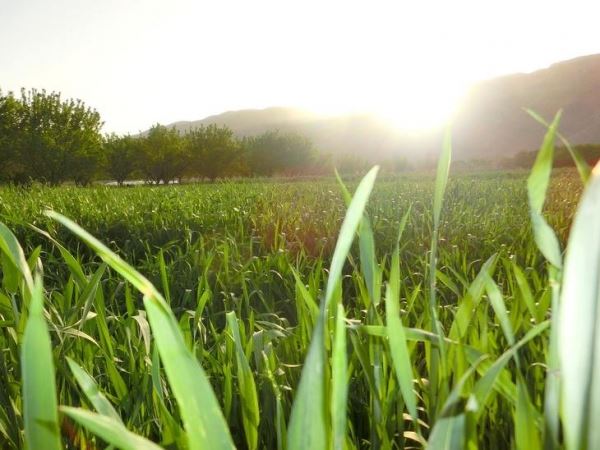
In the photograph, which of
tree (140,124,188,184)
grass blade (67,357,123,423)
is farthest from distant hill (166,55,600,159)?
grass blade (67,357,123,423)

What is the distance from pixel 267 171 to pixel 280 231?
5431 cm

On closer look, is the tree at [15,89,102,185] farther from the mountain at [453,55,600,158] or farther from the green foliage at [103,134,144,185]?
the mountain at [453,55,600,158]

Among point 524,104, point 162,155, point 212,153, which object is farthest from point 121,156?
point 524,104

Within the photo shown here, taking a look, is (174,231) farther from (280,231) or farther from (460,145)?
(460,145)

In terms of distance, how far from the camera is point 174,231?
3865mm

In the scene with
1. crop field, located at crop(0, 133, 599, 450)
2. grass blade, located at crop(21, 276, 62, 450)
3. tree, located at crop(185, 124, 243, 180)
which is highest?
tree, located at crop(185, 124, 243, 180)

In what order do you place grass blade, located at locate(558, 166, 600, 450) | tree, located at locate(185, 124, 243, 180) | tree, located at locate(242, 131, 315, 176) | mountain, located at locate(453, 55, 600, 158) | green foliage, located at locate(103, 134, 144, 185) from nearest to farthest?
grass blade, located at locate(558, 166, 600, 450), green foliage, located at locate(103, 134, 144, 185), tree, located at locate(185, 124, 243, 180), tree, located at locate(242, 131, 315, 176), mountain, located at locate(453, 55, 600, 158)

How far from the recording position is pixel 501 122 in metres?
107

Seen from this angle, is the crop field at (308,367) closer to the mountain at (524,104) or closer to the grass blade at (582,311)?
the grass blade at (582,311)

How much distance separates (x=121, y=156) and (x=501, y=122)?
8516cm

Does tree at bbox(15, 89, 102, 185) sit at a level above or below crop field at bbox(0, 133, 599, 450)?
above

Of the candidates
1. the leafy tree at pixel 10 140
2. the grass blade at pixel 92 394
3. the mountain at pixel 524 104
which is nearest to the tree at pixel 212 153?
the leafy tree at pixel 10 140

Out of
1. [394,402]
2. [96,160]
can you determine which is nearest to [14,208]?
[394,402]

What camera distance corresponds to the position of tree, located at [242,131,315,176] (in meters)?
57.0
